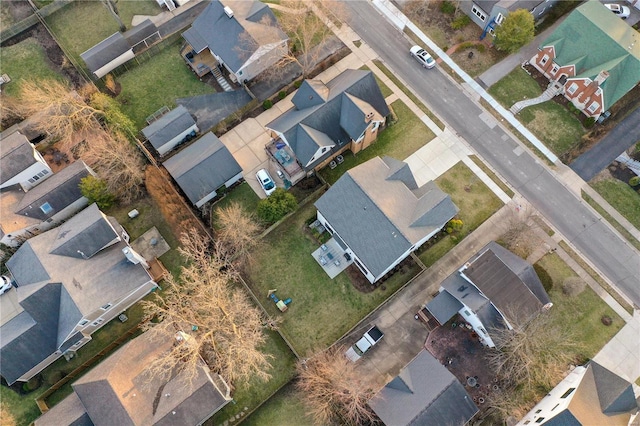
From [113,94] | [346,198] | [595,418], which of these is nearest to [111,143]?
[113,94]

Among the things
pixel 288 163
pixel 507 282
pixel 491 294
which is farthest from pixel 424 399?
pixel 288 163

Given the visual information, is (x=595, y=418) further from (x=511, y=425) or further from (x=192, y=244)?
(x=192, y=244)

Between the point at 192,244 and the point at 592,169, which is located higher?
the point at 592,169

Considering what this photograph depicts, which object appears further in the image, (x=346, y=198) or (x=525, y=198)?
(x=525, y=198)

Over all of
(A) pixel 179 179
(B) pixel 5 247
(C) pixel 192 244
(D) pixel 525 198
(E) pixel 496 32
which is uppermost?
(E) pixel 496 32

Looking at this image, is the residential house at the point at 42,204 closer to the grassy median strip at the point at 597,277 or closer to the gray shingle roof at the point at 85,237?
the gray shingle roof at the point at 85,237

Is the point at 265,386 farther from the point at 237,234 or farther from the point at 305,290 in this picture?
the point at 237,234
